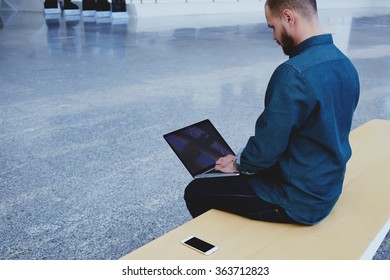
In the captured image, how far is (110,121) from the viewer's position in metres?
5.00

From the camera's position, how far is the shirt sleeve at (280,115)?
1.58 metres

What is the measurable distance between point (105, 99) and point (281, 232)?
448 centimetres

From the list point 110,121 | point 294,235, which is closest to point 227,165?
point 294,235

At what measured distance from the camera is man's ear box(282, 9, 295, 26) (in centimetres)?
164

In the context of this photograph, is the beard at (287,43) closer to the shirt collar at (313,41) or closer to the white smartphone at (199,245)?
the shirt collar at (313,41)

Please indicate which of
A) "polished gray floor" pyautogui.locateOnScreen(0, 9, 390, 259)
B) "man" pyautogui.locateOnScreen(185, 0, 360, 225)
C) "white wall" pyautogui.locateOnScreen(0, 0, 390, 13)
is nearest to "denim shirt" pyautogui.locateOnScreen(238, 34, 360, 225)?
"man" pyautogui.locateOnScreen(185, 0, 360, 225)

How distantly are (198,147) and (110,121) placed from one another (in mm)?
2900

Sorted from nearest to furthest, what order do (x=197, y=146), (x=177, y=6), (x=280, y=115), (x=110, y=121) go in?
(x=280, y=115)
(x=197, y=146)
(x=110, y=121)
(x=177, y=6)

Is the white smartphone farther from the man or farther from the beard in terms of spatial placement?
the beard

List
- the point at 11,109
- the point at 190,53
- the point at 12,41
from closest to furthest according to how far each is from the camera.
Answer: the point at 11,109 < the point at 190,53 < the point at 12,41

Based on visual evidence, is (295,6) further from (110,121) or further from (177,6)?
(177,6)
